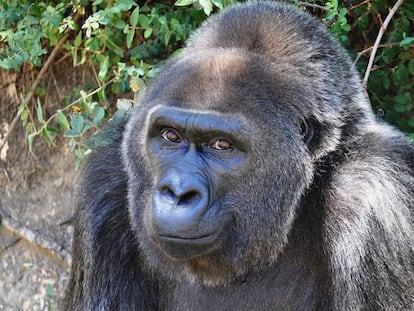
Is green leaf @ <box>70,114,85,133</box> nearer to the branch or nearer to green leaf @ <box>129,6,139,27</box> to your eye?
green leaf @ <box>129,6,139,27</box>

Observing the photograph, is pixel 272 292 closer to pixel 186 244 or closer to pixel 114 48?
pixel 186 244

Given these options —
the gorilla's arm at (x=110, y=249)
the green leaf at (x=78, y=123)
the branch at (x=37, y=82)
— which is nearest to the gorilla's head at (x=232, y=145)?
the gorilla's arm at (x=110, y=249)

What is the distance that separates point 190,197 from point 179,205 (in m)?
0.07

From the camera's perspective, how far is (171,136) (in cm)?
361

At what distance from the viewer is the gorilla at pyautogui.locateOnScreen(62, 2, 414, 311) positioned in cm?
350

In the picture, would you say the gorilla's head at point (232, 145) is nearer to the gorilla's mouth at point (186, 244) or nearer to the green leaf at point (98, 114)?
the gorilla's mouth at point (186, 244)

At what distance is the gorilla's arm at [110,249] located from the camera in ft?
13.5

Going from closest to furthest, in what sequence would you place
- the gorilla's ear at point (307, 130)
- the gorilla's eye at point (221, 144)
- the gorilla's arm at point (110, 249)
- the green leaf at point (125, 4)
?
the gorilla's eye at point (221, 144), the gorilla's ear at point (307, 130), the gorilla's arm at point (110, 249), the green leaf at point (125, 4)

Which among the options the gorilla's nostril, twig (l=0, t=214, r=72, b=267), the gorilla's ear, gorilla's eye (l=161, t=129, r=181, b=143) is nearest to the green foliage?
twig (l=0, t=214, r=72, b=267)

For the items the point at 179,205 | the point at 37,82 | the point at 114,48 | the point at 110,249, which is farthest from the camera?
the point at 37,82

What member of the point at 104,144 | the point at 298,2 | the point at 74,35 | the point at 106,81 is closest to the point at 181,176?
the point at 104,144

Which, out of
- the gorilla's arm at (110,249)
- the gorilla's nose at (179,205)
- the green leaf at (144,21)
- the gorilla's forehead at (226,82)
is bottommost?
the gorilla's arm at (110,249)

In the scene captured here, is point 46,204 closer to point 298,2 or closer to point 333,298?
point 298,2

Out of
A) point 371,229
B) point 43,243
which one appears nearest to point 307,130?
point 371,229
